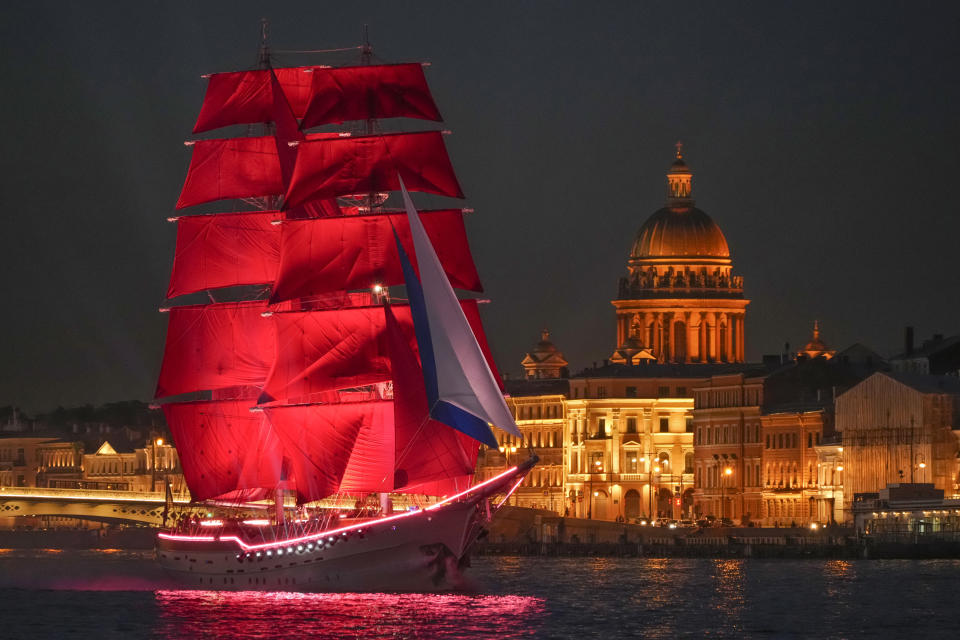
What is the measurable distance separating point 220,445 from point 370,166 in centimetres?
1151

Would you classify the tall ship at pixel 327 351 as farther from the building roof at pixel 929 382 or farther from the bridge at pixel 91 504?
the bridge at pixel 91 504

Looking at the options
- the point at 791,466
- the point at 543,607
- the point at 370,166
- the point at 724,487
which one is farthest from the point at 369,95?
the point at 724,487

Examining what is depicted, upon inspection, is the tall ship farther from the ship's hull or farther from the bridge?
the bridge

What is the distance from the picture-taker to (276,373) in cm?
10281

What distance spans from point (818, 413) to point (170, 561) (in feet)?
193

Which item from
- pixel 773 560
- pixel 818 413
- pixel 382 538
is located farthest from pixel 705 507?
pixel 382 538

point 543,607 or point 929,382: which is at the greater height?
point 929,382

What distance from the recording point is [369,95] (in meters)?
105

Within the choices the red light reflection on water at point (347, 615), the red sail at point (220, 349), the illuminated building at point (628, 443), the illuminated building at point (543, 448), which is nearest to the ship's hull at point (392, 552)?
the red light reflection on water at point (347, 615)

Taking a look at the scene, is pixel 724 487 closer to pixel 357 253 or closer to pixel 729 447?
pixel 729 447

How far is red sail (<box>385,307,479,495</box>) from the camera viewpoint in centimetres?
9594

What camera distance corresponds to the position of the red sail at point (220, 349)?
107812 mm

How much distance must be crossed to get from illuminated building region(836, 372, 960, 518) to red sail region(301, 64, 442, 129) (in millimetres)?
43117

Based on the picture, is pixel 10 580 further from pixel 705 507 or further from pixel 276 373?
pixel 705 507
